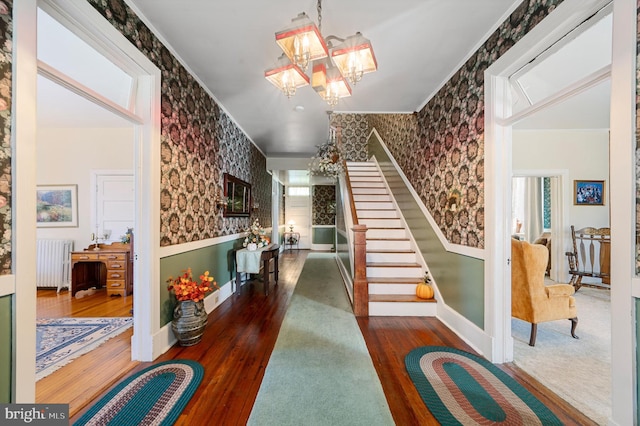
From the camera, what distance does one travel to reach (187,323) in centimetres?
239

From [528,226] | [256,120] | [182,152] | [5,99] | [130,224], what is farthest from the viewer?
[528,226]

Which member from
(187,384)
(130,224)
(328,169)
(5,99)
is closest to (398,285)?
(187,384)

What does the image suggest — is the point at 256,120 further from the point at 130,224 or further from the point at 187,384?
the point at 187,384

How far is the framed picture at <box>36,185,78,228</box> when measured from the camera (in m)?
4.61

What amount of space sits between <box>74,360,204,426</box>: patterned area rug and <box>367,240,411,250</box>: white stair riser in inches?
110

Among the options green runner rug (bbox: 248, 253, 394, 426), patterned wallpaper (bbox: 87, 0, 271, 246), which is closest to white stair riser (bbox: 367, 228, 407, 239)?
green runner rug (bbox: 248, 253, 394, 426)

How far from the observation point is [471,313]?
8.25ft

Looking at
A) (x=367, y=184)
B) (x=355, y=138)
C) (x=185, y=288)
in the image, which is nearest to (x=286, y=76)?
(x=185, y=288)

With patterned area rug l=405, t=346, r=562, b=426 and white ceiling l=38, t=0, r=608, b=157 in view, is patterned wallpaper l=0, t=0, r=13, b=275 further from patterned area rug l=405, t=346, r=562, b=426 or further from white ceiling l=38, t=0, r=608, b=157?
patterned area rug l=405, t=346, r=562, b=426

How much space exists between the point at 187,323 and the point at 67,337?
4.58 feet

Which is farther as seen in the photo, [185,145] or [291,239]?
[291,239]

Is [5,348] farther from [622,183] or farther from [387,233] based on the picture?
[387,233]

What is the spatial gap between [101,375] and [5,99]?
1945mm

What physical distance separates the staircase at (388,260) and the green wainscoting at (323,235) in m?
4.27
